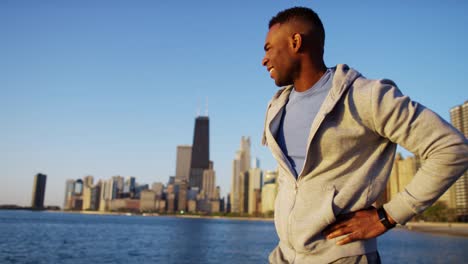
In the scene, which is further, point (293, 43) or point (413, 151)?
point (293, 43)

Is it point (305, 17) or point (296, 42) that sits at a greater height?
point (305, 17)

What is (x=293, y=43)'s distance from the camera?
1776 millimetres

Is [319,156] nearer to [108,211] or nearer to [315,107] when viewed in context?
[315,107]

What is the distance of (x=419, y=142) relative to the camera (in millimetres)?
1506

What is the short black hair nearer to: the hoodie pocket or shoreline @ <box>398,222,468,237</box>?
the hoodie pocket

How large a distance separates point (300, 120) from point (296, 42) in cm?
35

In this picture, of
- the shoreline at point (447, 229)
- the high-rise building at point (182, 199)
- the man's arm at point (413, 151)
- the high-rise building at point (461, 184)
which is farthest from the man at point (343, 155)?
the high-rise building at point (182, 199)

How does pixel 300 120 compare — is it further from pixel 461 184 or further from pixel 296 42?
pixel 461 184

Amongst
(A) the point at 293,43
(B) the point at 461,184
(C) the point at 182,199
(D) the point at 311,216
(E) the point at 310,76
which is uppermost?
(B) the point at 461,184

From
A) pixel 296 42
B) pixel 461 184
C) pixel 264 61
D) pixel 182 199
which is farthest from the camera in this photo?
pixel 182 199

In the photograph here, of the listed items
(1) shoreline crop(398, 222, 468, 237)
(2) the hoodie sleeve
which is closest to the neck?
(2) the hoodie sleeve

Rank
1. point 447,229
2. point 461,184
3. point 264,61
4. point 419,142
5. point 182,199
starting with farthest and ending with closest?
1. point 182,199
2. point 461,184
3. point 447,229
4. point 264,61
5. point 419,142

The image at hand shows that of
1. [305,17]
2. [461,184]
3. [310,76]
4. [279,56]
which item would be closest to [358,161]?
[310,76]

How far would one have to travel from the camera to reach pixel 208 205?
18350 cm
